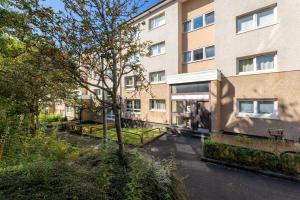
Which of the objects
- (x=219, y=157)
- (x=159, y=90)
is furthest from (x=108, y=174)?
(x=159, y=90)

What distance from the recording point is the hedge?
22.6 feet

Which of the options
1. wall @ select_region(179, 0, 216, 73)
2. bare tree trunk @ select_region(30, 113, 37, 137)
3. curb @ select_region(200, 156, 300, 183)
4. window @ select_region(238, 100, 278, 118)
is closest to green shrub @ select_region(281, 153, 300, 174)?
curb @ select_region(200, 156, 300, 183)

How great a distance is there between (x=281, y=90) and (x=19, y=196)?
13094 mm

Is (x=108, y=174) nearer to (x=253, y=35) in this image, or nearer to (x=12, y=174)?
(x=12, y=174)

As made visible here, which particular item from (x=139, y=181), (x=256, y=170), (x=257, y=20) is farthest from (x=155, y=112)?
(x=139, y=181)

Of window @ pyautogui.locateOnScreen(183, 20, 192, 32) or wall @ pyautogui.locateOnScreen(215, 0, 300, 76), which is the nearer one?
wall @ pyautogui.locateOnScreen(215, 0, 300, 76)

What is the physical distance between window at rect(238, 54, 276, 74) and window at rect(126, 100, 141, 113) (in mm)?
11377

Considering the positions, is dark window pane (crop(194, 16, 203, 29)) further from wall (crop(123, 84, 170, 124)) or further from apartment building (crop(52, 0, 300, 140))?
wall (crop(123, 84, 170, 124))

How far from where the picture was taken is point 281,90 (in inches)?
438

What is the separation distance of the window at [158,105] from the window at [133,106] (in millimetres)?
2044

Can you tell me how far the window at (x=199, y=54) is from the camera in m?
15.0

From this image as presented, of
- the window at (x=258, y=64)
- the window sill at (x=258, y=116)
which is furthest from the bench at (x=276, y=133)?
the window at (x=258, y=64)

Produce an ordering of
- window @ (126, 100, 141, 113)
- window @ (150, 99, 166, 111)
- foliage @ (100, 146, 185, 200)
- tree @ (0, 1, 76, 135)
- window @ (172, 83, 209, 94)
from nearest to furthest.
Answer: foliage @ (100, 146, 185, 200), tree @ (0, 1, 76, 135), window @ (172, 83, 209, 94), window @ (150, 99, 166, 111), window @ (126, 100, 141, 113)

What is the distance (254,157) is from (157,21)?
1604 centimetres
